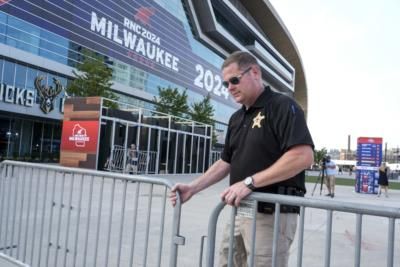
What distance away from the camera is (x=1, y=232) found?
4812mm

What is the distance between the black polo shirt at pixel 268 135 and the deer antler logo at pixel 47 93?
32356mm

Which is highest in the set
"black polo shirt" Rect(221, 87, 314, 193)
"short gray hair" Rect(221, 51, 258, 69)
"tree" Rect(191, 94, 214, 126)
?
"tree" Rect(191, 94, 214, 126)

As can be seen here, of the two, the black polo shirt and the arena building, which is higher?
the arena building

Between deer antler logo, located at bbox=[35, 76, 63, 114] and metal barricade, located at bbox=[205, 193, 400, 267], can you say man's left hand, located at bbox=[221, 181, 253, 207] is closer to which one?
metal barricade, located at bbox=[205, 193, 400, 267]

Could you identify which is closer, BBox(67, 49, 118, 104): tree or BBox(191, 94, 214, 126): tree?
BBox(67, 49, 118, 104): tree

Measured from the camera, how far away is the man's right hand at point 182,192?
304cm

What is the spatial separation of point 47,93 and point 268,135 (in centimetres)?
3318

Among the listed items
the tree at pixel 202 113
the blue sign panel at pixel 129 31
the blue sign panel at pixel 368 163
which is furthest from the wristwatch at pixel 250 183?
the tree at pixel 202 113

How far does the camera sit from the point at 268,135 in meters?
2.58

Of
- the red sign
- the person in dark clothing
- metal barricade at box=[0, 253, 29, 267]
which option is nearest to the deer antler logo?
the red sign

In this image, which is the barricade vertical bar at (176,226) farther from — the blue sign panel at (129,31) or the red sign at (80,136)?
the blue sign panel at (129,31)

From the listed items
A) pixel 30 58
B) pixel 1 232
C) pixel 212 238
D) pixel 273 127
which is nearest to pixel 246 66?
pixel 273 127

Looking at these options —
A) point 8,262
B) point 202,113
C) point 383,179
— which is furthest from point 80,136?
point 202,113

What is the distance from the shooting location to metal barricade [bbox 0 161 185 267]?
3832mm
